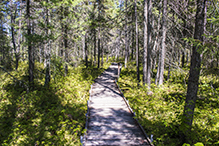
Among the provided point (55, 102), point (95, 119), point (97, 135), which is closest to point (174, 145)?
point (97, 135)

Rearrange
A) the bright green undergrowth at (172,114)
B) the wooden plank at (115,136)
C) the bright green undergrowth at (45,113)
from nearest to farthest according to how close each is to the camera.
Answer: the bright green undergrowth at (172,114)
the wooden plank at (115,136)
the bright green undergrowth at (45,113)

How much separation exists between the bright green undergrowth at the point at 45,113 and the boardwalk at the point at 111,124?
644 millimetres

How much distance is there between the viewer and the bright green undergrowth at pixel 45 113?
21.2 ft

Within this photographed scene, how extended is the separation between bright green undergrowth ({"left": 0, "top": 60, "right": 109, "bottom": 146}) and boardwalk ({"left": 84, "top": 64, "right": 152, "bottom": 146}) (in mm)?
644

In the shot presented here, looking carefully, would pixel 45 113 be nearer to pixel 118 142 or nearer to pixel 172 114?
pixel 118 142

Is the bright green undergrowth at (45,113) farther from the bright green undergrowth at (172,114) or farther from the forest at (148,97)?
the bright green undergrowth at (172,114)

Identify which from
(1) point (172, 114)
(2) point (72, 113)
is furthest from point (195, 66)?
(2) point (72, 113)

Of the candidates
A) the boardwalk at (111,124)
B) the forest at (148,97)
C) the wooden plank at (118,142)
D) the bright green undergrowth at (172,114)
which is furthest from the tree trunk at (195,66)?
the boardwalk at (111,124)

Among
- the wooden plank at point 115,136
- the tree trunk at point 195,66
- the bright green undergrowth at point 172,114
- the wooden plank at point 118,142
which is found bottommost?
the wooden plank at point 118,142

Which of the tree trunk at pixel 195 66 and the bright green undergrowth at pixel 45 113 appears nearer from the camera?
the tree trunk at pixel 195 66

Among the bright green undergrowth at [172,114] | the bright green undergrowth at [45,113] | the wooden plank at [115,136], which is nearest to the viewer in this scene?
the bright green undergrowth at [172,114]

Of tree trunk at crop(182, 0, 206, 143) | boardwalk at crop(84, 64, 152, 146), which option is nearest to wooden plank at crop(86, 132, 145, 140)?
boardwalk at crop(84, 64, 152, 146)

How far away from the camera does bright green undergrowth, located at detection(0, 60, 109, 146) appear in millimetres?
6471

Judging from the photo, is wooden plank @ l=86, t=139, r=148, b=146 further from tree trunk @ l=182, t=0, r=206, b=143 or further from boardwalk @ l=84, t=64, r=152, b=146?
tree trunk @ l=182, t=0, r=206, b=143
